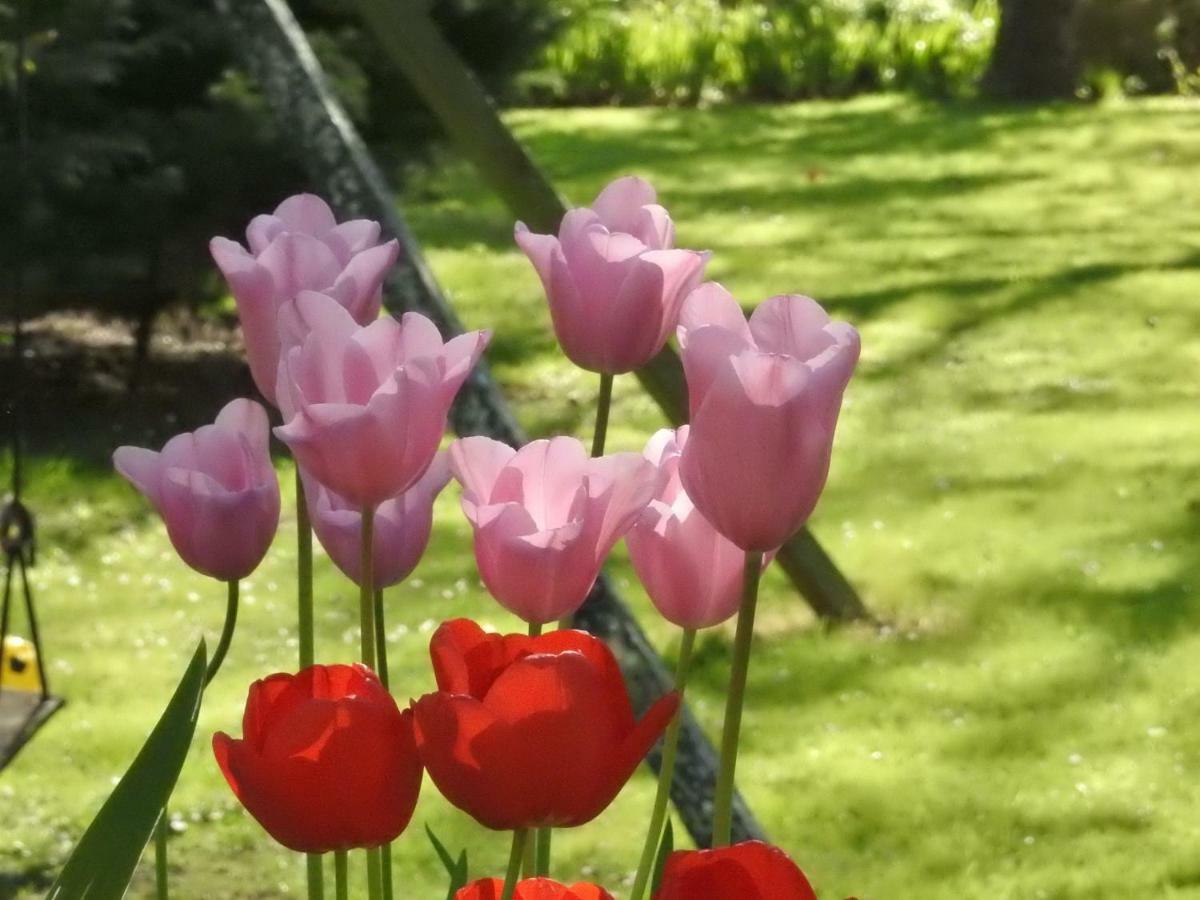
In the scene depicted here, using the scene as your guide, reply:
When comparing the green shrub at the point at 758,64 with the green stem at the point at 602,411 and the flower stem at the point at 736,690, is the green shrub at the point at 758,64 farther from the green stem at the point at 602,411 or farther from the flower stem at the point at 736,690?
the flower stem at the point at 736,690

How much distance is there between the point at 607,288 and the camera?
1126 millimetres

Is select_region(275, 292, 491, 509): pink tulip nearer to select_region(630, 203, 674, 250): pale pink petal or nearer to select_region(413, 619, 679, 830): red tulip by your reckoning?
select_region(413, 619, 679, 830): red tulip

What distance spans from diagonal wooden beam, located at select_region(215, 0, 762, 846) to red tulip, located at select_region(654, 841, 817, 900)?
1.28 meters

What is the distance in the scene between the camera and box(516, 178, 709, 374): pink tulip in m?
1.12

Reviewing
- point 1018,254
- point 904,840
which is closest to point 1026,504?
point 904,840

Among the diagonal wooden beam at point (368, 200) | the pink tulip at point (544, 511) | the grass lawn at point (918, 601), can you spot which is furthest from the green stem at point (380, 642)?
the grass lawn at point (918, 601)

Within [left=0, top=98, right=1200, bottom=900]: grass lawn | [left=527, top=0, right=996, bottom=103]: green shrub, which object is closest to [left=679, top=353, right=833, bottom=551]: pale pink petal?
[left=0, top=98, right=1200, bottom=900]: grass lawn

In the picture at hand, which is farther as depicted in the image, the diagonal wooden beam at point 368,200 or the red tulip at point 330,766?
the diagonal wooden beam at point 368,200

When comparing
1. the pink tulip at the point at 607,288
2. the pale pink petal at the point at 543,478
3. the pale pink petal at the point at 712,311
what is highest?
the pale pink petal at the point at 712,311

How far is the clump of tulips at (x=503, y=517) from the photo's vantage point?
0.87m

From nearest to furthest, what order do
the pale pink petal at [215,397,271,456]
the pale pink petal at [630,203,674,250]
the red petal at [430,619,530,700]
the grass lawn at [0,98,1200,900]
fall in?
the red petal at [430,619,530,700] → the pale pink petal at [215,397,271,456] → the pale pink petal at [630,203,674,250] → the grass lawn at [0,98,1200,900]

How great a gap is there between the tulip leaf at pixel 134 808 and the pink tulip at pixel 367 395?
0.38ft

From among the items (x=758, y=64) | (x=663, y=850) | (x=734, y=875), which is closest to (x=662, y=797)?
(x=663, y=850)

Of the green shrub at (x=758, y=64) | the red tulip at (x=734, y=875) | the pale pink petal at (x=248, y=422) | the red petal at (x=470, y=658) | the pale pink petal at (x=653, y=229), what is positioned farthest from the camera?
the green shrub at (x=758, y=64)
